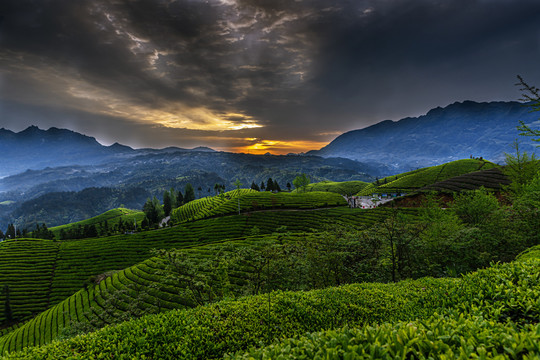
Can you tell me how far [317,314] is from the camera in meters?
7.49

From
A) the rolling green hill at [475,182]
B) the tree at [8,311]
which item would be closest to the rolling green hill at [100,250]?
the tree at [8,311]

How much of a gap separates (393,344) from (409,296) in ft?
20.8

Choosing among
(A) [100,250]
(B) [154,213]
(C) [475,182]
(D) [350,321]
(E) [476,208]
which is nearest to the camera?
(D) [350,321]

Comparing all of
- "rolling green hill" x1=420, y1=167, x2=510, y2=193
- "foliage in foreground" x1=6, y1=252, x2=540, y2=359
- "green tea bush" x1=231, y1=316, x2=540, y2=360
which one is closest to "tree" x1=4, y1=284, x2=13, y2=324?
"foliage in foreground" x1=6, y1=252, x2=540, y2=359

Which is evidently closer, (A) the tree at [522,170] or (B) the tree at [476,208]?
(B) the tree at [476,208]

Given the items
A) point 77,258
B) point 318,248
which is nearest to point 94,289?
point 77,258

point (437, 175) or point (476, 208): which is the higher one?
point (476, 208)

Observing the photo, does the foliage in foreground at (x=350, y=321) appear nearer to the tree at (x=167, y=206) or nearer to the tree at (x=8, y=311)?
the tree at (x=8, y=311)

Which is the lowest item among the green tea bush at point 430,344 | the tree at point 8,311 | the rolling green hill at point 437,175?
the tree at point 8,311

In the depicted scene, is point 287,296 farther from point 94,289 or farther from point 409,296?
point 94,289

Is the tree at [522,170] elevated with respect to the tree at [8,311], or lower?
elevated

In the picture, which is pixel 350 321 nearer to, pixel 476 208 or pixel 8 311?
pixel 476 208

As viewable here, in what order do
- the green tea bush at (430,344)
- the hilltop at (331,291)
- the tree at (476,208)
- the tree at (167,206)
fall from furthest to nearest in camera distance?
the tree at (167,206)
the tree at (476,208)
the hilltop at (331,291)
the green tea bush at (430,344)

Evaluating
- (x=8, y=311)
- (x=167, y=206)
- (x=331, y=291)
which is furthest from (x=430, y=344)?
(x=167, y=206)
